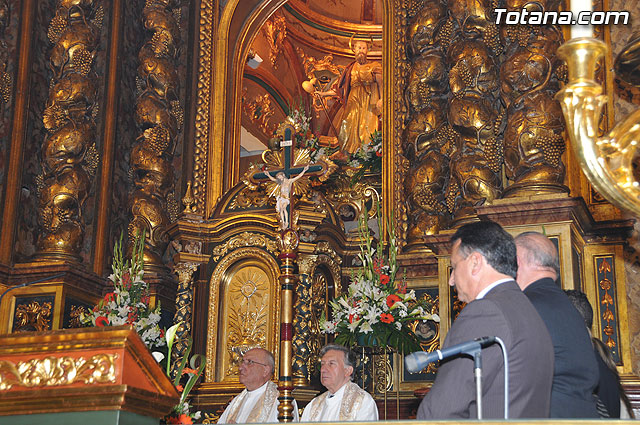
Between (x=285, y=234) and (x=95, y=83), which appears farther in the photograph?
(x=95, y=83)

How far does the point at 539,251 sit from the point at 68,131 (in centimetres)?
639

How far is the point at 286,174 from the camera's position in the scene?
7.61m

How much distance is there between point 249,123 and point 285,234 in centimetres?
450

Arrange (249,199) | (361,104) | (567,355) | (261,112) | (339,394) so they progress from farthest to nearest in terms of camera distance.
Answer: (261,112), (361,104), (249,199), (339,394), (567,355)

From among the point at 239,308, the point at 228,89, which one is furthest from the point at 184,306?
the point at 228,89

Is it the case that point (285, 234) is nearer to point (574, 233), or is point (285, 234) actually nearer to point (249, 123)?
point (574, 233)

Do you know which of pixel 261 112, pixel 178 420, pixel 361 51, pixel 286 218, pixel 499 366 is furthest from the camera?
pixel 261 112

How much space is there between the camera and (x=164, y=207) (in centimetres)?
930

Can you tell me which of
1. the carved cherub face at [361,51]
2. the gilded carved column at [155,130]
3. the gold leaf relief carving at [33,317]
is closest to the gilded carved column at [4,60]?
the gilded carved column at [155,130]

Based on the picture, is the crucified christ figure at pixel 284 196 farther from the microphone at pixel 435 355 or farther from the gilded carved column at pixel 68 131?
the microphone at pixel 435 355

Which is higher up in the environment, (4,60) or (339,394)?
(4,60)

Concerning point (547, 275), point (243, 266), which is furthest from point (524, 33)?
point (547, 275)

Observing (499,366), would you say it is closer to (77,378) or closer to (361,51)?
(77,378)

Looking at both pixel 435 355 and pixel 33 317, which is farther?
pixel 33 317
